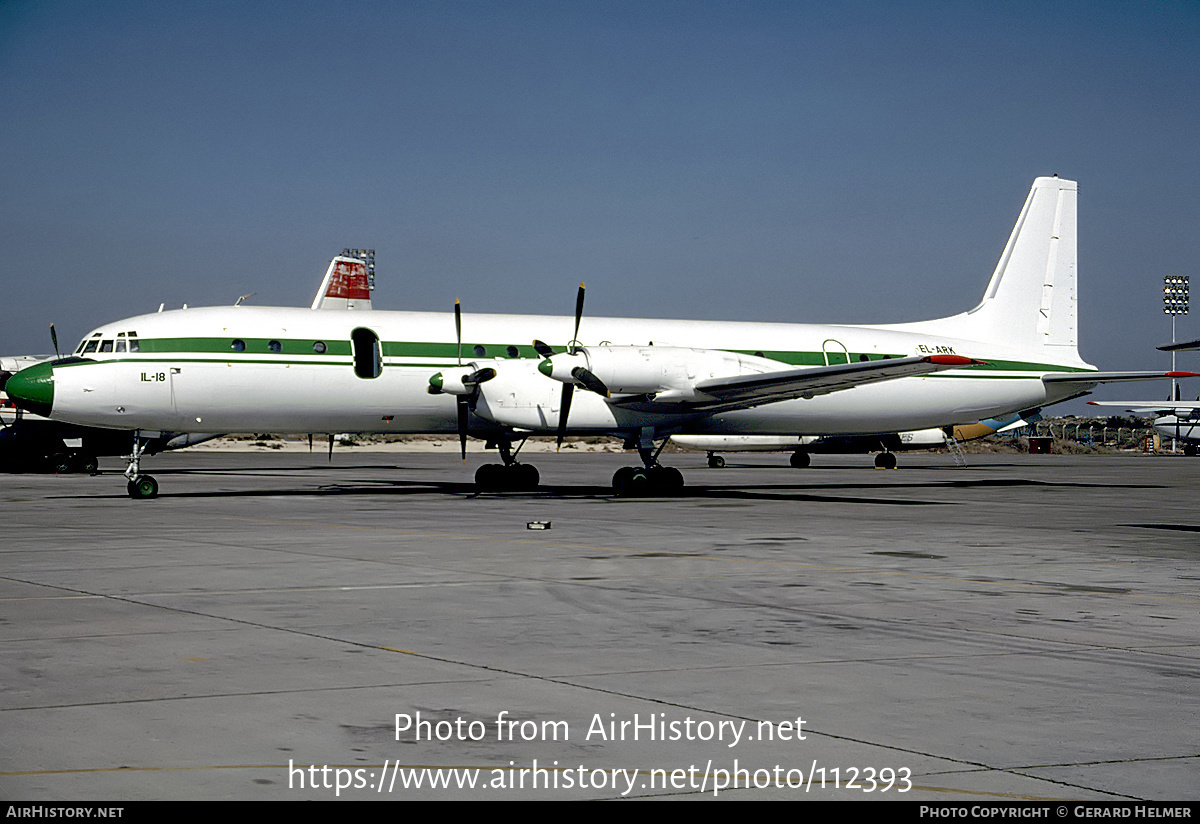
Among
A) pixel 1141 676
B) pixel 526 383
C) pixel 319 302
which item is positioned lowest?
pixel 1141 676

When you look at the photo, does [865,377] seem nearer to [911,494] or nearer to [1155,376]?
[911,494]

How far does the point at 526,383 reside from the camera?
27281mm

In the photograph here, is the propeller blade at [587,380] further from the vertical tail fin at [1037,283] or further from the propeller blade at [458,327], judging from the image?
the vertical tail fin at [1037,283]

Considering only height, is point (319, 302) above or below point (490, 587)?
above

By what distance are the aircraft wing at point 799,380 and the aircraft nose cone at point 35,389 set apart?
13.1 m

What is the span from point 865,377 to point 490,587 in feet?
56.2

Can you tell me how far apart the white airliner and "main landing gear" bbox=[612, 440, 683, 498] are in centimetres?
4

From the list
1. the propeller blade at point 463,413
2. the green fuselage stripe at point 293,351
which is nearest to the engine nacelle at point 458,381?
the propeller blade at point 463,413

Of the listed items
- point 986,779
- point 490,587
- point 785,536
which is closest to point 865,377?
point 785,536

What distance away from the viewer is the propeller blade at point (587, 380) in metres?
26.1

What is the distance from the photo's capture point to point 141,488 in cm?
2669

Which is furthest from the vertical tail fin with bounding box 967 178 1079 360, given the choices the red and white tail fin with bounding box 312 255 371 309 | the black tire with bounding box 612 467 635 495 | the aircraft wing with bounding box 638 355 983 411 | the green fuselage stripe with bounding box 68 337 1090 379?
the red and white tail fin with bounding box 312 255 371 309

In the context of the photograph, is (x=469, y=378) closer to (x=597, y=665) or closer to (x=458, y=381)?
(x=458, y=381)

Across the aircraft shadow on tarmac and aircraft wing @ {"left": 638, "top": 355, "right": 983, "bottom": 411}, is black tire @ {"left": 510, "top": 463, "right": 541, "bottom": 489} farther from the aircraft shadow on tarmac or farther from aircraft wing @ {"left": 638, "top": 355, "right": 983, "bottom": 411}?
aircraft wing @ {"left": 638, "top": 355, "right": 983, "bottom": 411}
